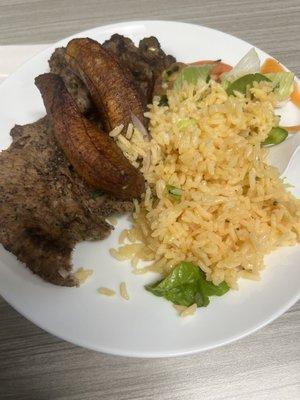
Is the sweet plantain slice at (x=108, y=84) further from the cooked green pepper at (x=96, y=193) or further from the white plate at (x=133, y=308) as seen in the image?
the white plate at (x=133, y=308)

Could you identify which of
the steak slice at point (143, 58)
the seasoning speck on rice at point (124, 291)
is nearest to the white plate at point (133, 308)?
the seasoning speck on rice at point (124, 291)

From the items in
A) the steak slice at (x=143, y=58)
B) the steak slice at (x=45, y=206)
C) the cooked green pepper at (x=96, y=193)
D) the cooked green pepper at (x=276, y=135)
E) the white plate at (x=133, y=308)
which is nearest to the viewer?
the white plate at (x=133, y=308)

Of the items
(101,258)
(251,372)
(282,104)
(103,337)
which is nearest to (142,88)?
(282,104)

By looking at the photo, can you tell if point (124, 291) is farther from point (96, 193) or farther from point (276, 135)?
point (276, 135)

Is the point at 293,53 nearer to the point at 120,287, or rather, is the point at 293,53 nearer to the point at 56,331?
the point at 120,287

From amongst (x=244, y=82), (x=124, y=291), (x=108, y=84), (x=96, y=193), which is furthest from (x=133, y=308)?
(x=244, y=82)

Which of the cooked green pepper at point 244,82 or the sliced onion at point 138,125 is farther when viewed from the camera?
the cooked green pepper at point 244,82

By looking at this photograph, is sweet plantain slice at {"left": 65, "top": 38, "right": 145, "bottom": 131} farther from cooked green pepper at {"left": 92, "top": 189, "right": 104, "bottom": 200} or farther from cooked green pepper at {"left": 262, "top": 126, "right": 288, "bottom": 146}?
cooked green pepper at {"left": 262, "top": 126, "right": 288, "bottom": 146}
